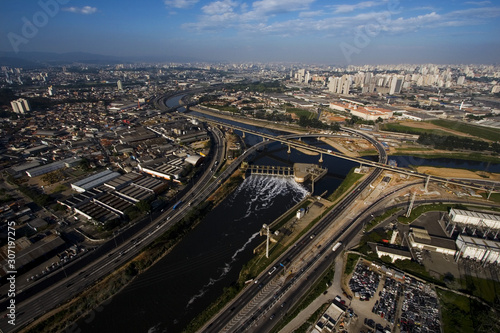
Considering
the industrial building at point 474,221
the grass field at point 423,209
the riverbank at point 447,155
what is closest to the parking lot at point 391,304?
the grass field at point 423,209

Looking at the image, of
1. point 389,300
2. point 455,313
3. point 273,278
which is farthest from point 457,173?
point 273,278

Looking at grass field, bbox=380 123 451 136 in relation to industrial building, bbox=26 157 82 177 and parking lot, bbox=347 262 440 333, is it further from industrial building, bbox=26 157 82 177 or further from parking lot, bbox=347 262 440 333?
industrial building, bbox=26 157 82 177

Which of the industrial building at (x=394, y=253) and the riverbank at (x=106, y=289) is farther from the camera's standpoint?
the industrial building at (x=394, y=253)

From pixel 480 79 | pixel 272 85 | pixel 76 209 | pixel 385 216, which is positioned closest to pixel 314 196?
pixel 385 216

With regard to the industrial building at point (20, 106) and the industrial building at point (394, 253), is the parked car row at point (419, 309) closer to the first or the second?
the industrial building at point (394, 253)

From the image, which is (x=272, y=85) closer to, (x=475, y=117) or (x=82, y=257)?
(x=475, y=117)
